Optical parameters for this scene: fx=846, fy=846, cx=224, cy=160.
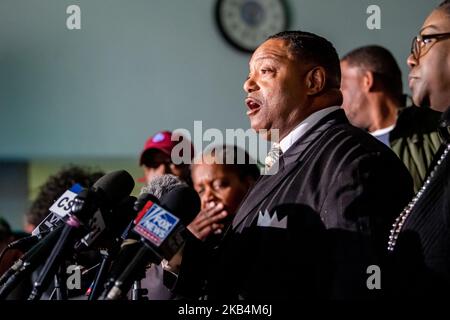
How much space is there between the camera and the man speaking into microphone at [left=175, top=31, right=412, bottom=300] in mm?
1687

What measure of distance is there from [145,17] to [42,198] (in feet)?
5.78

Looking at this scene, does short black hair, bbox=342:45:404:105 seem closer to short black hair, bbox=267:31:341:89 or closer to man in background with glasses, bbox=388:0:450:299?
short black hair, bbox=267:31:341:89

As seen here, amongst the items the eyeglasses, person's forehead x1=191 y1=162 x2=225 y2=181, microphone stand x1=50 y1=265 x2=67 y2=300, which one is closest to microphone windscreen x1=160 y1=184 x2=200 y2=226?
microphone stand x1=50 y1=265 x2=67 y2=300

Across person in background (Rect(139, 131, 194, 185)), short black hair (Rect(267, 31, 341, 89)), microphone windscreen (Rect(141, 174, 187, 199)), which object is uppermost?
short black hair (Rect(267, 31, 341, 89))

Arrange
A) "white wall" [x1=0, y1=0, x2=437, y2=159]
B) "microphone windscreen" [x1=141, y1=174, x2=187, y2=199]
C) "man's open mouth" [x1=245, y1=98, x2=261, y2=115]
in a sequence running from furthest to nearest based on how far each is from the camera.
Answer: "white wall" [x1=0, y1=0, x2=437, y2=159] < "man's open mouth" [x1=245, y1=98, x2=261, y2=115] < "microphone windscreen" [x1=141, y1=174, x2=187, y2=199]

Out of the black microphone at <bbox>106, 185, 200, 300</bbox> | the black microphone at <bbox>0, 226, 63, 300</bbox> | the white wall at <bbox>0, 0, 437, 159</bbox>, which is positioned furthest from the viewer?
the white wall at <bbox>0, 0, 437, 159</bbox>

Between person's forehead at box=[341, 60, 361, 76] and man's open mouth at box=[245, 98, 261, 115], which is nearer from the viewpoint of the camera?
man's open mouth at box=[245, 98, 261, 115]

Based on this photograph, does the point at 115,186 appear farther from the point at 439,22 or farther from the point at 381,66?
the point at 381,66

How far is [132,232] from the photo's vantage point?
60.9 inches

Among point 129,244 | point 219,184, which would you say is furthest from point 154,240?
point 219,184

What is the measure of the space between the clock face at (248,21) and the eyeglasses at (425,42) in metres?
2.67

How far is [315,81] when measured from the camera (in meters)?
2.01

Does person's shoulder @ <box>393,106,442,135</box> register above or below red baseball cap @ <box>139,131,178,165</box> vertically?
above

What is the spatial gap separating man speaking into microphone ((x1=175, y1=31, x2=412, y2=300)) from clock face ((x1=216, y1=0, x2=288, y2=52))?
2574 mm
